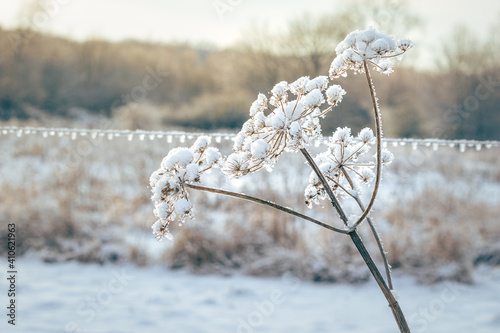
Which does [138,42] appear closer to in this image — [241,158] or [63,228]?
[63,228]

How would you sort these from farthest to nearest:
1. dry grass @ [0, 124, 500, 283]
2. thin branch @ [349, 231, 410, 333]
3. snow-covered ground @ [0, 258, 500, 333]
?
dry grass @ [0, 124, 500, 283], snow-covered ground @ [0, 258, 500, 333], thin branch @ [349, 231, 410, 333]

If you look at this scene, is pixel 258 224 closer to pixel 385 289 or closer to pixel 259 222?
pixel 259 222

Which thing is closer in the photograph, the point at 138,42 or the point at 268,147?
the point at 268,147

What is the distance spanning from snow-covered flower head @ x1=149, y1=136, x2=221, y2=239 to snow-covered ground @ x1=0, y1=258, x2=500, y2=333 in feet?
10.0

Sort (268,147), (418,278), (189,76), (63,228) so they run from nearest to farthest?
(268,147) < (418,278) < (63,228) < (189,76)

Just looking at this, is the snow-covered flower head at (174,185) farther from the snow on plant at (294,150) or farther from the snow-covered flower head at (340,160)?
the snow-covered flower head at (340,160)

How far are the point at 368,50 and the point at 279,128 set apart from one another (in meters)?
0.12

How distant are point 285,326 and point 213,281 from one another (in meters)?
0.97

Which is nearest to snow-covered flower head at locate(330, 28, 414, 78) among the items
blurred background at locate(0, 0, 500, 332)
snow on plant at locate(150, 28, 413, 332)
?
snow on plant at locate(150, 28, 413, 332)

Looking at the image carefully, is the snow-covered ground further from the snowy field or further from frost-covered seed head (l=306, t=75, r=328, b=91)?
frost-covered seed head (l=306, t=75, r=328, b=91)

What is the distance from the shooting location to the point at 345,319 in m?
3.53

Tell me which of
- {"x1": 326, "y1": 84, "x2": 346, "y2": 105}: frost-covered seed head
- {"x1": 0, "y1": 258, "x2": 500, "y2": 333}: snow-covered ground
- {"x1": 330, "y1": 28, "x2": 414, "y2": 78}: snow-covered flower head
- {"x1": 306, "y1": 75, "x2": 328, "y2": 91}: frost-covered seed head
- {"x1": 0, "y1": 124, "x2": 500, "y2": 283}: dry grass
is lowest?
{"x1": 0, "y1": 258, "x2": 500, "y2": 333}: snow-covered ground

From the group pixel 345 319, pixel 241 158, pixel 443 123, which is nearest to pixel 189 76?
pixel 443 123

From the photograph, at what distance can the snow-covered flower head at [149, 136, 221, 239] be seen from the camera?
47 centimetres
